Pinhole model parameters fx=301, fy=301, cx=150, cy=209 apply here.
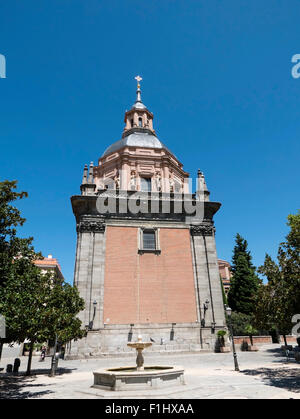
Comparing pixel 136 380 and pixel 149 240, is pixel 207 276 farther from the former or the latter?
pixel 136 380

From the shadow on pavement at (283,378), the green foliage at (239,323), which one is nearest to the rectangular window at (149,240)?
the green foliage at (239,323)

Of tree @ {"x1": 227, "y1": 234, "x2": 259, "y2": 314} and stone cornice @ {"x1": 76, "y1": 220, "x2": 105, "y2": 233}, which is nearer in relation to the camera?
stone cornice @ {"x1": 76, "y1": 220, "x2": 105, "y2": 233}

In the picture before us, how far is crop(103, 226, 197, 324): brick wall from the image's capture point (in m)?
20.5

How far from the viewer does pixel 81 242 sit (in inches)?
857

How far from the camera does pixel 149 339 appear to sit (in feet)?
65.1

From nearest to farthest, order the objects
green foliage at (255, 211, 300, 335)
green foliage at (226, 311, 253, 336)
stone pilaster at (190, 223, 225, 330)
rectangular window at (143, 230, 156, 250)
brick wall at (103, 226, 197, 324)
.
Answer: green foliage at (255, 211, 300, 335) < brick wall at (103, 226, 197, 324) < stone pilaster at (190, 223, 225, 330) < rectangular window at (143, 230, 156, 250) < green foliage at (226, 311, 253, 336)

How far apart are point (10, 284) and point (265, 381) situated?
9.21 meters

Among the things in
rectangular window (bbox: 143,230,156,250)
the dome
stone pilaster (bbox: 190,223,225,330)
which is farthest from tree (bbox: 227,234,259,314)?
the dome

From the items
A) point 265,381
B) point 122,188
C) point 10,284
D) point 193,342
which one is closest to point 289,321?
point 265,381

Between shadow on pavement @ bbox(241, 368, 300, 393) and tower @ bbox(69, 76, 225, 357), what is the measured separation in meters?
8.20

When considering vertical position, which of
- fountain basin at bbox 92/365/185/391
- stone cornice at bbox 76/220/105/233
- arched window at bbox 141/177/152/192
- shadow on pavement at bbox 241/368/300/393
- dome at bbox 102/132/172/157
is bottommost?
shadow on pavement at bbox 241/368/300/393

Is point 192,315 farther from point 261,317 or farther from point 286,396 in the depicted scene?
point 286,396

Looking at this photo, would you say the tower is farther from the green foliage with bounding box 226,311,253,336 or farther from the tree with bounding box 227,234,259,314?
the tree with bounding box 227,234,259,314

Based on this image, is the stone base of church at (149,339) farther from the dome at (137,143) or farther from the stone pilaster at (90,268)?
the dome at (137,143)
